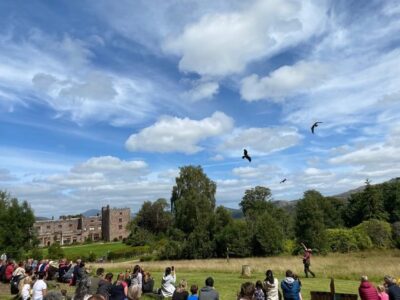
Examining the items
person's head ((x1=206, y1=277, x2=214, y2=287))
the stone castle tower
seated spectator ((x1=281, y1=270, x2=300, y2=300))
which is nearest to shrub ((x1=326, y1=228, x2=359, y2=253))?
seated spectator ((x1=281, y1=270, x2=300, y2=300))

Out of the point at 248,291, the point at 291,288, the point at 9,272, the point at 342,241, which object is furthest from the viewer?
the point at 342,241

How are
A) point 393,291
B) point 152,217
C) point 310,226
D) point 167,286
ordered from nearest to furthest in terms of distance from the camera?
point 393,291
point 167,286
point 310,226
point 152,217

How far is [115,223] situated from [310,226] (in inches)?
3255

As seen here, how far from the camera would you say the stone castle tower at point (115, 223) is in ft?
387

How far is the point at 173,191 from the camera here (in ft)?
205

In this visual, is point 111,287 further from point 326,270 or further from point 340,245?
point 340,245

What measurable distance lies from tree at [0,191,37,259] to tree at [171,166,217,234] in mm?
19418

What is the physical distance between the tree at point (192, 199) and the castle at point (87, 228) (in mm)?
60094

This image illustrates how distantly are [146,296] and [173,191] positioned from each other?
1791 inches

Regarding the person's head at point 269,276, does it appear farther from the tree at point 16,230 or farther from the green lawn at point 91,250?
the green lawn at point 91,250

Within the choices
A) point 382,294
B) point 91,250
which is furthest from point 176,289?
point 91,250

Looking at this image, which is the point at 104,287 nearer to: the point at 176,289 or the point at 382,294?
the point at 176,289

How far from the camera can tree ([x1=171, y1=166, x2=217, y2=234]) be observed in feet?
177

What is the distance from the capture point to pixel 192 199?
180 ft
